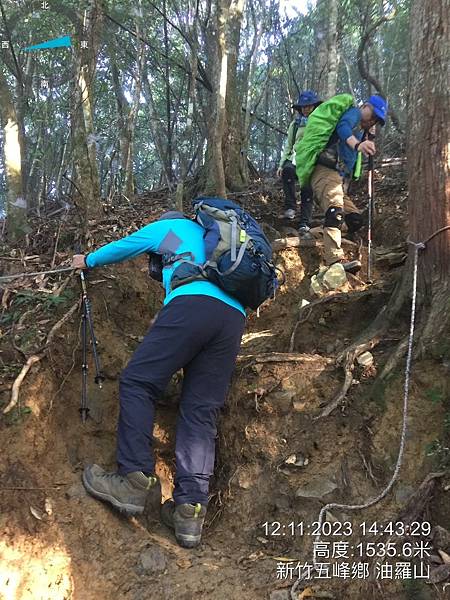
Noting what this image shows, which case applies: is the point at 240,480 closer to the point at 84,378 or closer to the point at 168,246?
the point at 84,378

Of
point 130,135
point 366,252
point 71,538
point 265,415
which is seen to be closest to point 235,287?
point 265,415

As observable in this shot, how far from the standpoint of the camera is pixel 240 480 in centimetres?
372

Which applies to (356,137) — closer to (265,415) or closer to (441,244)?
(441,244)

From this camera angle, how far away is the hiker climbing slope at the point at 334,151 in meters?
6.00

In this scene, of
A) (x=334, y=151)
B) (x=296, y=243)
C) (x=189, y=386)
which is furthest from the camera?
(x=296, y=243)

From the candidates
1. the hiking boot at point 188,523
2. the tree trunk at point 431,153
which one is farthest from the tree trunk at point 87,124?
the hiking boot at point 188,523

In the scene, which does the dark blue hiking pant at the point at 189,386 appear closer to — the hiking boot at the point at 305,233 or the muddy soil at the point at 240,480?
the muddy soil at the point at 240,480

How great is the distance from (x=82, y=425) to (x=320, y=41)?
12232mm

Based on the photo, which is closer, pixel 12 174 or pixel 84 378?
pixel 84 378

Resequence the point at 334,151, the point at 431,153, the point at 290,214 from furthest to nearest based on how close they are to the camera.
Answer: the point at 290,214
the point at 334,151
the point at 431,153

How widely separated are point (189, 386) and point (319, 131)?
3.98 m

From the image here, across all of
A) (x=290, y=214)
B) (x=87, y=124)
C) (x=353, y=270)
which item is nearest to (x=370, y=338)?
(x=353, y=270)

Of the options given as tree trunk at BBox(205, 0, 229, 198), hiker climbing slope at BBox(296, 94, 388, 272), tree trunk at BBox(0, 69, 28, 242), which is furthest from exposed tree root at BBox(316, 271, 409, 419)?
tree trunk at BBox(0, 69, 28, 242)

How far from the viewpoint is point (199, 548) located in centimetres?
343
